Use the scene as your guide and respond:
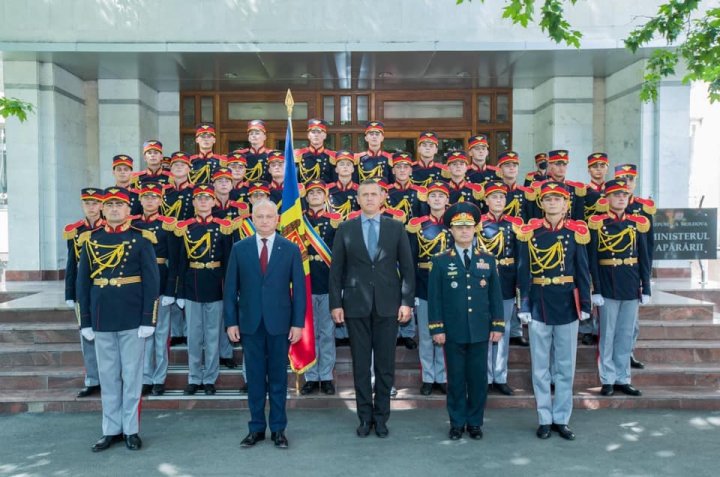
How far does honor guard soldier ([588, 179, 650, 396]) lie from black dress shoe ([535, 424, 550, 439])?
1250mm

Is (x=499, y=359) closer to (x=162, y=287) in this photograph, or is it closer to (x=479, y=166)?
(x=479, y=166)

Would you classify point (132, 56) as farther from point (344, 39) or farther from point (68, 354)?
point (68, 354)

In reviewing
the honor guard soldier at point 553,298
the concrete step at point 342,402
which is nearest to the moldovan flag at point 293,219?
the concrete step at point 342,402

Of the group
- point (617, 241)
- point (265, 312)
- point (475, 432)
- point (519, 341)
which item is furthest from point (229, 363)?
point (617, 241)

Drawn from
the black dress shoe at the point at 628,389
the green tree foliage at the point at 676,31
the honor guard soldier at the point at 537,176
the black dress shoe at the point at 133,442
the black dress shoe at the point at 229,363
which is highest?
the green tree foliage at the point at 676,31

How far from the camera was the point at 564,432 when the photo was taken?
5.00 m

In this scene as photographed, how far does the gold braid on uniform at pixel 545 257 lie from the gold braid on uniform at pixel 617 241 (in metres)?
1.13

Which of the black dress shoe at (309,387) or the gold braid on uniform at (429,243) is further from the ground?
the gold braid on uniform at (429,243)

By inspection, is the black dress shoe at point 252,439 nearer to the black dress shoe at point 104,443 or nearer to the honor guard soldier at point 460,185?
the black dress shoe at point 104,443

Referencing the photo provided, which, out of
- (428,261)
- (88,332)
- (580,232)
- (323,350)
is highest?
(580,232)

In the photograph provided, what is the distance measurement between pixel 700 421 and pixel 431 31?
6.93 metres

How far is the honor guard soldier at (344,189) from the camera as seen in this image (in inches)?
A: 279

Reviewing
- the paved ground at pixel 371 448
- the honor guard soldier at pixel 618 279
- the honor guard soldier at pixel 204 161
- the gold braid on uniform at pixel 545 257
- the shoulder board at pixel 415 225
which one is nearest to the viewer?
the paved ground at pixel 371 448

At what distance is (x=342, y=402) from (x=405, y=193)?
258 cm
